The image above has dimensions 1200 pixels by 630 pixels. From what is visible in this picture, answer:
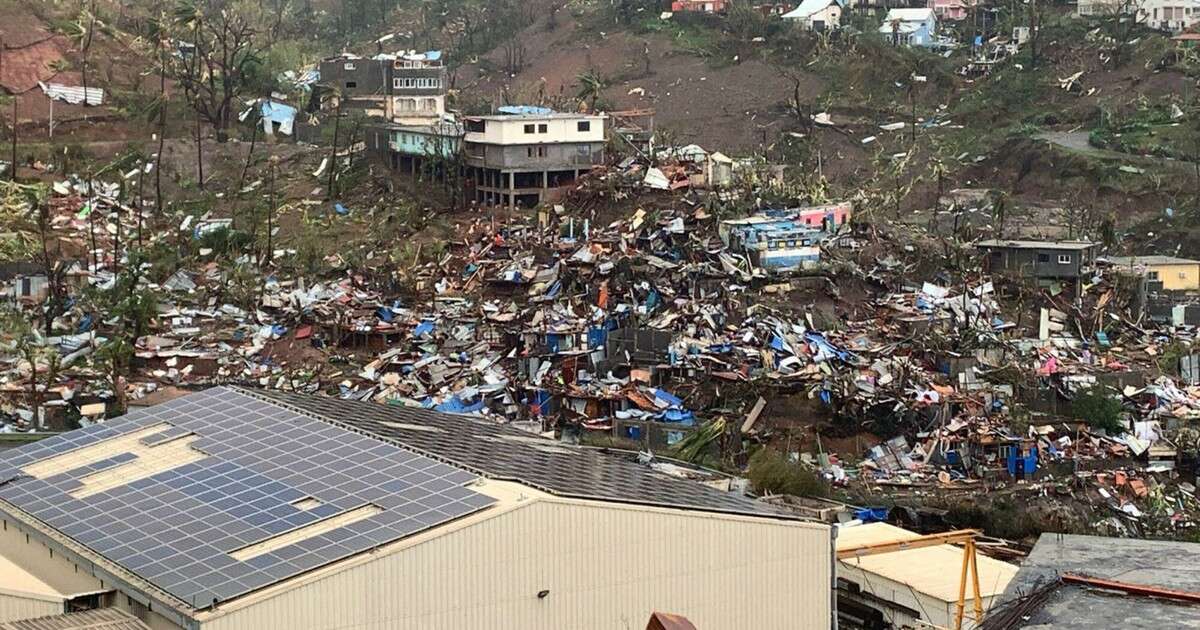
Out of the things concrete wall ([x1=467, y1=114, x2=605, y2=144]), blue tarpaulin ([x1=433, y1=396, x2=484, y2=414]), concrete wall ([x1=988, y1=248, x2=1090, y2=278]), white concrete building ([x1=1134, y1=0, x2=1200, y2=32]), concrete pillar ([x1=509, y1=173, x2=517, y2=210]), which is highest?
white concrete building ([x1=1134, y1=0, x2=1200, y2=32])

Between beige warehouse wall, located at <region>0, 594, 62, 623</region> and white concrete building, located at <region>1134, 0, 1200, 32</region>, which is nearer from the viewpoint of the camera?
beige warehouse wall, located at <region>0, 594, 62, 623</region>

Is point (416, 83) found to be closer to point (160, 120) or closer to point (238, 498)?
point (160, 120)

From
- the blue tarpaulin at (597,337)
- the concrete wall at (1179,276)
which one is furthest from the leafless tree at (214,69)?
the concrete wall at (1179,276)

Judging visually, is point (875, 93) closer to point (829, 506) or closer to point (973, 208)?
point (973, 208)

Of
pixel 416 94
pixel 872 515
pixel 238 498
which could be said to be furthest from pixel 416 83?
pixel 238 498

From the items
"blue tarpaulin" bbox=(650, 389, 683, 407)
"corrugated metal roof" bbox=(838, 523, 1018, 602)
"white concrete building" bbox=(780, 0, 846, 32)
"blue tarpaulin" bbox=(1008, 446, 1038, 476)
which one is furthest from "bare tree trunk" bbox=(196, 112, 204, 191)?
"corrugated metal roof" bbox=(838, 523, 1018, 602)

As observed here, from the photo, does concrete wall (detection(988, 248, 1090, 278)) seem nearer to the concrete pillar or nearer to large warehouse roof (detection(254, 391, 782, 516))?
the concrete pillar
